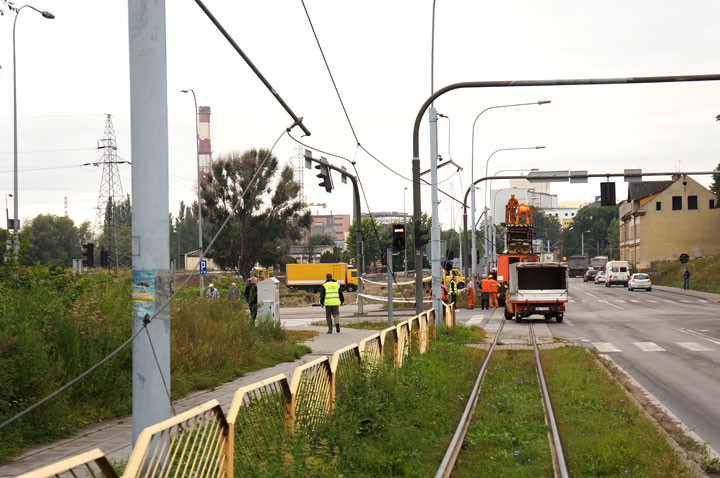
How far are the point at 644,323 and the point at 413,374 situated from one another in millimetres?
19082

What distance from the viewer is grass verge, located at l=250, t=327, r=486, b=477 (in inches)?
246

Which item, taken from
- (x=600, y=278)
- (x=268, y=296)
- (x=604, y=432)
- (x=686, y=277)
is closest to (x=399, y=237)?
(x=268, y=296)

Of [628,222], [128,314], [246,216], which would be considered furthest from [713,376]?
[628,222]

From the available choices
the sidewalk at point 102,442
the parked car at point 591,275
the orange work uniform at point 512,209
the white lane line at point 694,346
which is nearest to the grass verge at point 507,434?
the sidewalk at point 102,442

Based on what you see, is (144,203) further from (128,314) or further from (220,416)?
(128,314)

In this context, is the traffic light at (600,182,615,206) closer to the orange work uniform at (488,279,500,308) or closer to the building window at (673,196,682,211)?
the orange work uniform at (488,279,500,308)

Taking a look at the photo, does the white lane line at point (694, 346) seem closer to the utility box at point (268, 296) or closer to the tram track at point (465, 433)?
the tram track at point (465, 433)

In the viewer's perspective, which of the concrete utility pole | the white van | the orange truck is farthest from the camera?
the white van

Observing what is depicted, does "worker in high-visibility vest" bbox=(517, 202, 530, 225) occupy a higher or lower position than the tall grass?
higher

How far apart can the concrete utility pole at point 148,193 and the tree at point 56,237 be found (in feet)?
266

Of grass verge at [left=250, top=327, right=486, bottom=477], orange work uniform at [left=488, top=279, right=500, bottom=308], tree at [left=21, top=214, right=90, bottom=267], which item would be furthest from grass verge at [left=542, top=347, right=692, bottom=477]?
tree at [left=21, top=214, right=90, bottom=267]

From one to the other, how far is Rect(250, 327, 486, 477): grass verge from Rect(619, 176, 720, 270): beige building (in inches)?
3367

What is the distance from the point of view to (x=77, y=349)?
10055 mm

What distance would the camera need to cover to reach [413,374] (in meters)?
12.5
